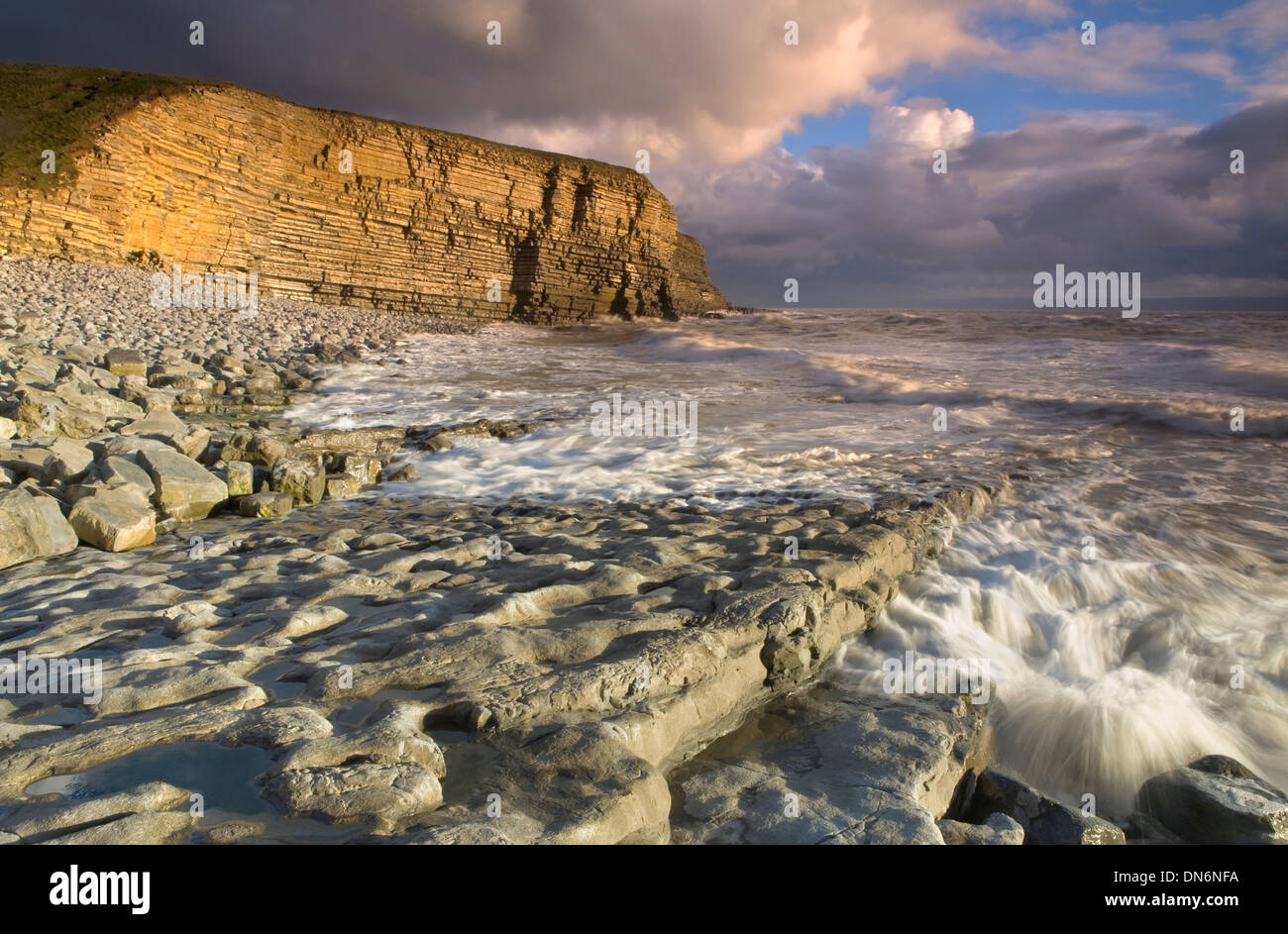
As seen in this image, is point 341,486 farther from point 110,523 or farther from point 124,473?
point 110,523

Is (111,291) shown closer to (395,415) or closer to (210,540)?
(395,415)

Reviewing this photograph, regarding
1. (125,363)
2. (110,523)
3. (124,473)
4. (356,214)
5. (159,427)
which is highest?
(356,214)

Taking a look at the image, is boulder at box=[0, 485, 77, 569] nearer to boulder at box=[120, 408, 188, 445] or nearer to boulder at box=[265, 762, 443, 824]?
boulder at box=[120, 408, 188, 445]

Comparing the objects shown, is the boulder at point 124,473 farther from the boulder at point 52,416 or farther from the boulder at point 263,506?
the boulder at point 52,416

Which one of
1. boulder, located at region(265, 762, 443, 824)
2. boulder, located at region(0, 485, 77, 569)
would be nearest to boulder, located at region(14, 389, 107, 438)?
boulder, located at region(0, 485, 77, 569)

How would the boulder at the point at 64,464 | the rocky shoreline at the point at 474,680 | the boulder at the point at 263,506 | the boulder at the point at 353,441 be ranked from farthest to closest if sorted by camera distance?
the boulder at the point at 353,441 < the boulder at the point at 263,506 < the boulder at the point at 64,464 < the rocky shoreline at the point at 474,680

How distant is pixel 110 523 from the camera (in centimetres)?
425

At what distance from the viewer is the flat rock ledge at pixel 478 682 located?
6.65 feet

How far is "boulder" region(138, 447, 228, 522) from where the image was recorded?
494 centimetres

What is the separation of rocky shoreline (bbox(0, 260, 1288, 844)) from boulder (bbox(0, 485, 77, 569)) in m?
0.02

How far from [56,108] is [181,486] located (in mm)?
23504

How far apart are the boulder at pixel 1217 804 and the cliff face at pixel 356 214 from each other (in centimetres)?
2327

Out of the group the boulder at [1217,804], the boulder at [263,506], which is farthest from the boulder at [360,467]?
the boulder at [1217,804]

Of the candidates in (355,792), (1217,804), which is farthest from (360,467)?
(1217,804)
